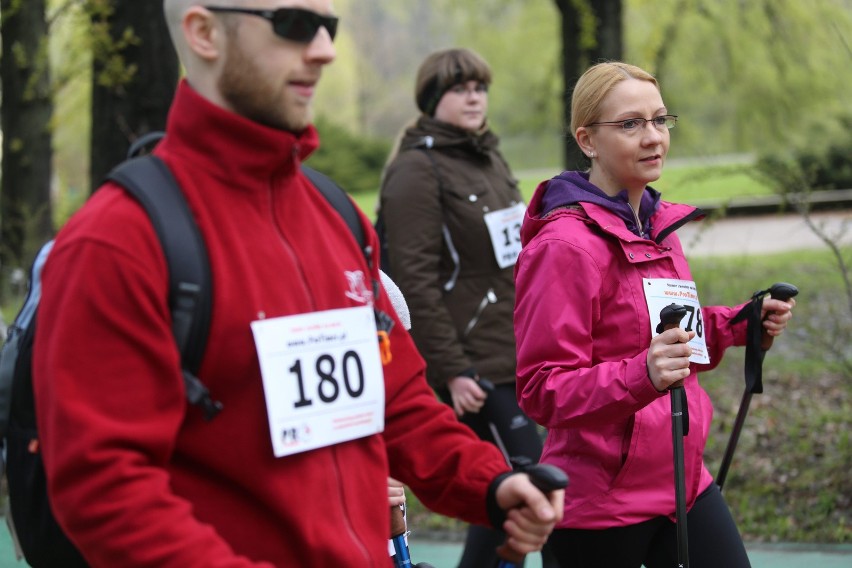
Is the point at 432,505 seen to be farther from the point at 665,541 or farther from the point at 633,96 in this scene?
the point at 633,96

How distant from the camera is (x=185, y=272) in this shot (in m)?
1.89

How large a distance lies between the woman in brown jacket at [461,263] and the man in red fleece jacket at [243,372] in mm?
2353

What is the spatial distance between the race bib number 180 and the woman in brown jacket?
246 centimetres

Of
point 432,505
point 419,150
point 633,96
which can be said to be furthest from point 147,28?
point 432,505

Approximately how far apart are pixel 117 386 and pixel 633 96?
197 cm

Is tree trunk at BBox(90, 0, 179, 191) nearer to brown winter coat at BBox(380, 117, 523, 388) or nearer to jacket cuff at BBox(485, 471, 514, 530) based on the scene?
brown winter coat at BBox(380, 117, 523, 388)

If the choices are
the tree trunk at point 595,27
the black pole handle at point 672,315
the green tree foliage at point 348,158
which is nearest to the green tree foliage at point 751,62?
the tree trunk at point 595,27

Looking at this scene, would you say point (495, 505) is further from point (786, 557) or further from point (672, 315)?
point (786, 557)

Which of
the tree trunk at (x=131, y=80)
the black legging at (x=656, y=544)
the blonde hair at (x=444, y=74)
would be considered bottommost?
the black legging at (x=656, y=544)

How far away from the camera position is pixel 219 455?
197 cm

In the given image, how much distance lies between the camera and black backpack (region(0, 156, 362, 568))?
1893mm

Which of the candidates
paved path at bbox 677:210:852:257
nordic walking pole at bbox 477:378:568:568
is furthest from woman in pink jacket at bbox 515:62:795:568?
paved path at bbox 677:210:852:257

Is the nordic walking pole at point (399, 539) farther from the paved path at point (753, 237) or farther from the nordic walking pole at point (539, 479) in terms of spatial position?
the paved path at point (753, 237)

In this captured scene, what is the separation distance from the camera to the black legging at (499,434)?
466 centimetres
